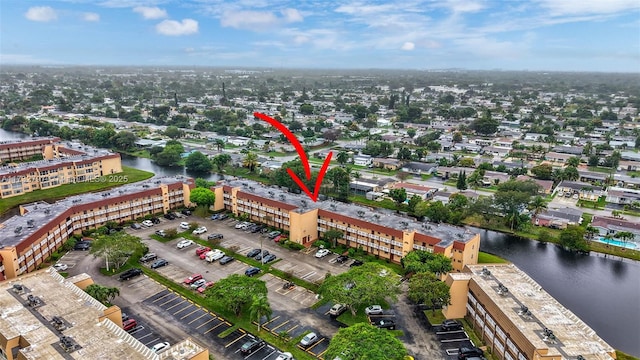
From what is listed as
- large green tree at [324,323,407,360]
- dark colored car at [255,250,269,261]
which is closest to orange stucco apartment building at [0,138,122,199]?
dark colored car at [255,250,269,261]

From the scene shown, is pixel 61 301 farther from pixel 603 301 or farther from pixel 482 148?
pixel 482 148

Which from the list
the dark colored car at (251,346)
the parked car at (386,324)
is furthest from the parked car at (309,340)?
the parked car at (386,324)

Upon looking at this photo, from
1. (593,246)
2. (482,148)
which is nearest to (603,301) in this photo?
(593,246)

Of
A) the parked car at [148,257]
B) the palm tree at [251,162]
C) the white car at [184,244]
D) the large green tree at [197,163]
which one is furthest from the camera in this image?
the large green tree at [197,163]

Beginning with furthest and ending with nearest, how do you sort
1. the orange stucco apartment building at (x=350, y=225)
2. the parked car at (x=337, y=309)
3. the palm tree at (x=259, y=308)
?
1. the orange stucco apartment building at (x=350, y=225)
2. the parked car at (x=337, y=309)
3. the palm tree at (x=259, y=308)

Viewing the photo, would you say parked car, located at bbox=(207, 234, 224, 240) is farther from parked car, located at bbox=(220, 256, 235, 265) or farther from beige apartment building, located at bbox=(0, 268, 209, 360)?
beige apartment building, located at bbox=(0, 268, 209, 360)

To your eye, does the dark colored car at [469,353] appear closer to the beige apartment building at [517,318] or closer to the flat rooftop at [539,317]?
the beige apartment building at [517,318]
